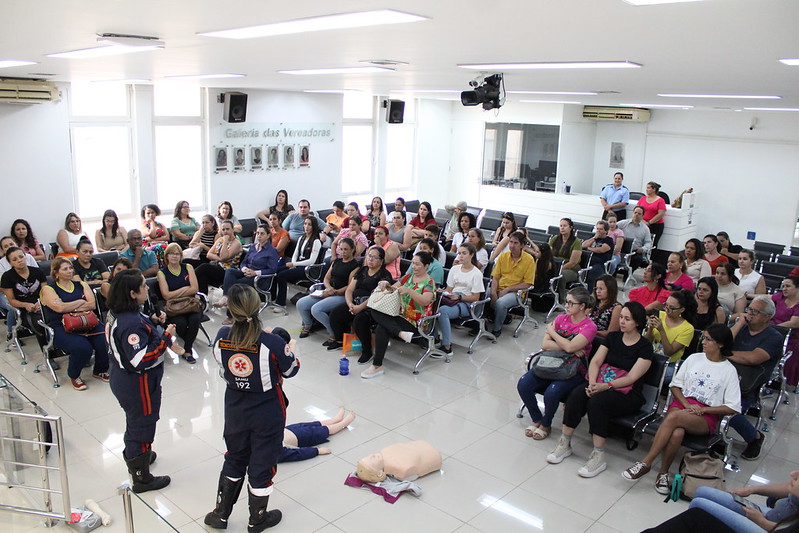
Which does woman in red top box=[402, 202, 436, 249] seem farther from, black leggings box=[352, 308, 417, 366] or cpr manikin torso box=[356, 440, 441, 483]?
cpr manikin torso box=[356, 440, 441, 483]

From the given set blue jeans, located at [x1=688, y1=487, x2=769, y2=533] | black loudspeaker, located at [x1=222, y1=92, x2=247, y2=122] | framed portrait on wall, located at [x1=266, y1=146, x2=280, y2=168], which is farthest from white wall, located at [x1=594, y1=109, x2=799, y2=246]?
blue jeans, located at [x1=688, y1=487, x2=769, y2=533]

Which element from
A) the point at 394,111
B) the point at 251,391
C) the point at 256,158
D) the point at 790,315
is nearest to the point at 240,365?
the point at 251,391

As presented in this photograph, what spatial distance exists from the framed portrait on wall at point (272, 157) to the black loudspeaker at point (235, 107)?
89 centimetres

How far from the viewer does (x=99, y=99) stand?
33.3 feet

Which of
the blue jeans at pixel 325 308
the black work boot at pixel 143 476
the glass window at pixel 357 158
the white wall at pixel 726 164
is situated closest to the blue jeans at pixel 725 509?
the black work boot at pixel 143 476

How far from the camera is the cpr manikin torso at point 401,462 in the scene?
15.2ft

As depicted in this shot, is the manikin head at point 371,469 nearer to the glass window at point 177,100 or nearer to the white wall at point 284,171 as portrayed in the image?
the white wall at point 284,171

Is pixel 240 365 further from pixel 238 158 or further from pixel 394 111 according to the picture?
pixel 394 111

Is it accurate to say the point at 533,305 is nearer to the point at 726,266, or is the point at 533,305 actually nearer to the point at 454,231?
the point at 454,231

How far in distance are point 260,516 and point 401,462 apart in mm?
1082

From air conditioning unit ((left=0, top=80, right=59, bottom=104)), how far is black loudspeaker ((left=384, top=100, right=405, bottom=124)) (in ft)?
22.0

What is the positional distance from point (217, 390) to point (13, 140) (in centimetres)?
538

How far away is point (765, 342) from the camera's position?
5.51 meters

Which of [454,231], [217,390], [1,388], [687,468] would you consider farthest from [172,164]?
[687,468]
